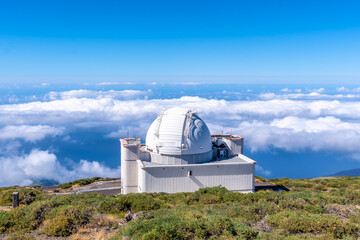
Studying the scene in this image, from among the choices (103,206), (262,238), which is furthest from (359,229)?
(103,206)

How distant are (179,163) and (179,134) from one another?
7.69 feet

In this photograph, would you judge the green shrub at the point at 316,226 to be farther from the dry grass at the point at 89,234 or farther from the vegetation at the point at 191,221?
the dry grass at the point at 89,234

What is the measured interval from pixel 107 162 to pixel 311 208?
11833 cm

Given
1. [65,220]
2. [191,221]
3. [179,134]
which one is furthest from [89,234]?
[179,134]

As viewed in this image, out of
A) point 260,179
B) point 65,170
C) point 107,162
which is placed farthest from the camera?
point 107,162

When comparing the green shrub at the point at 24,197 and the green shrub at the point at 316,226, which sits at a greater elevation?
the green shrub at the point at 316,226

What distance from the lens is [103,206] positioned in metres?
12.1

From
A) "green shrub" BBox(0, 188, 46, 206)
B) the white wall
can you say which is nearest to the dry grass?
"green shrub" BBox(0, 188, 46, 206)

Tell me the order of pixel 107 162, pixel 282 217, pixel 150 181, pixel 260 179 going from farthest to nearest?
pixel 107 162 < pixel 260 179 < pixel 150 181 < pixel 282 217

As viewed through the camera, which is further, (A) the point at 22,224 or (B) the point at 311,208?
(B) the point at 311,208

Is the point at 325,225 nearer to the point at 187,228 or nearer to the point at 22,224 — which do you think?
the point at 187,228

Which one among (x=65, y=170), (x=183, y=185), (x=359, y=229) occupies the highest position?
(x=359, y=229)

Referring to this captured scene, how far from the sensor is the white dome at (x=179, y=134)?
21.5 metres

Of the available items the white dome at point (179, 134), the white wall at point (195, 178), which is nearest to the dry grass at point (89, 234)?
the white wall at point (195, 178)
